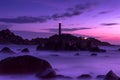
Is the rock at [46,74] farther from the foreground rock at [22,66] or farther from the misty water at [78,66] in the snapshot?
the foreground rock at [22,66]

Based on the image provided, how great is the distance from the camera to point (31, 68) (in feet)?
44.0

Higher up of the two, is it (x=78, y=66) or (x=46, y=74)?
(x=46, y=74)

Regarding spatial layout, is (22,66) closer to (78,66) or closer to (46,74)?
(46,74)

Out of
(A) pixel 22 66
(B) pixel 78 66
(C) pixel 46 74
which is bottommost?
(B) pixel 78 66

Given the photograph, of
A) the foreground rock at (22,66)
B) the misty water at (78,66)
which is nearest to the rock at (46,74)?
the misty water at (78,66)

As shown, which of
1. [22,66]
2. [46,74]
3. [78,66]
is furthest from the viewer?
[78,66]

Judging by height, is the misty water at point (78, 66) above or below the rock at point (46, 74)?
below

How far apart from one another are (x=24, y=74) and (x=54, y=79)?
5.67ft

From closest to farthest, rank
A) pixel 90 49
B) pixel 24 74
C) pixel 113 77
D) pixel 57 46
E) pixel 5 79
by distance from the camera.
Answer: pixel 113 77 → pixel 5 79 → pixel 24 74 → pixel 57 46 → pixel 90 49

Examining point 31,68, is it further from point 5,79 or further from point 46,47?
point 46,47

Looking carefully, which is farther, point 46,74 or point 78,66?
point 78,66

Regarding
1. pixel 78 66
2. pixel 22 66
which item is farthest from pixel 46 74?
pixel 78 66

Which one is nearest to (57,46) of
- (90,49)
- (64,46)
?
(64,46)

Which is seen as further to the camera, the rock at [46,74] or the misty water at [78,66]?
the misty water at [78,66]
